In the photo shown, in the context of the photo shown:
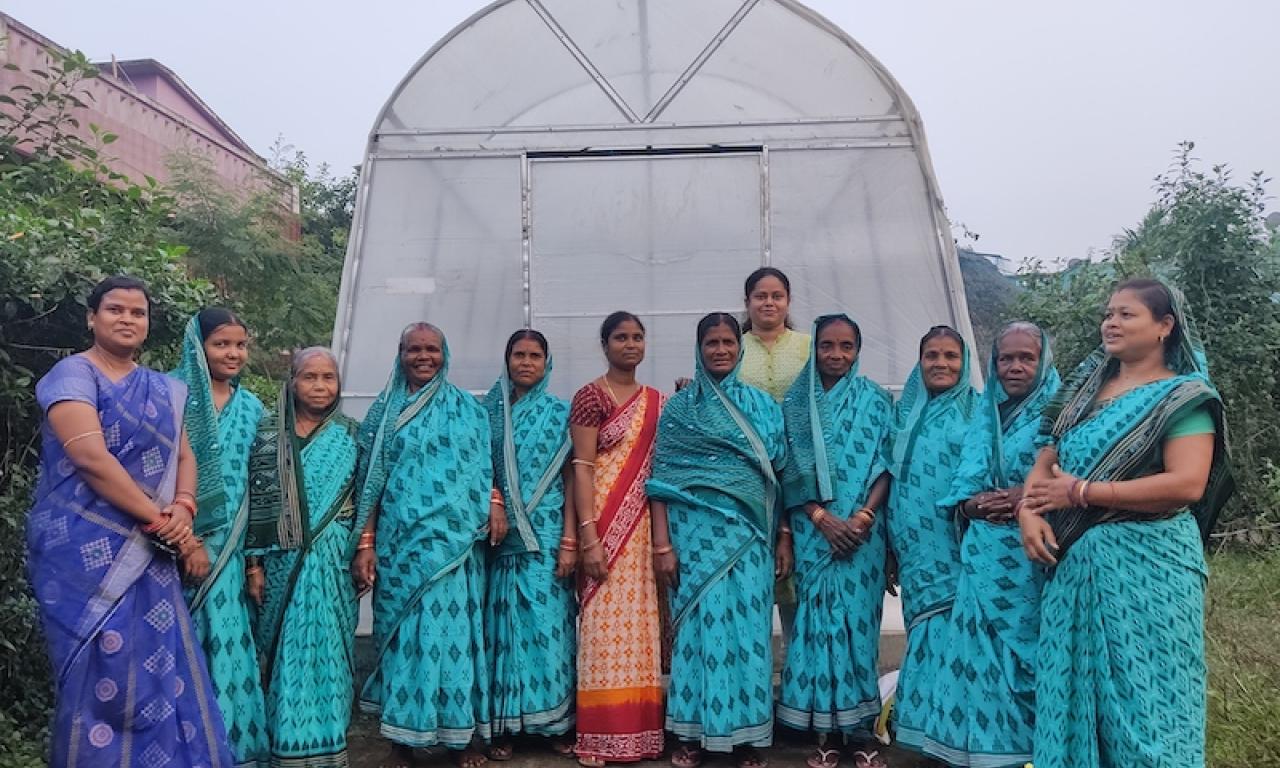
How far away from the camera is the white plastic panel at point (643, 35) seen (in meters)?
5.76

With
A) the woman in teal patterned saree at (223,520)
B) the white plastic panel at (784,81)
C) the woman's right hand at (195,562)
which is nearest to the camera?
the woman's right hand at (195,562)

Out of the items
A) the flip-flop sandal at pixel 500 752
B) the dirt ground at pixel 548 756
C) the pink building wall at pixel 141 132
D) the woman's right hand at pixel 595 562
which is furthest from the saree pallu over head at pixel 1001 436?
the pink building wall at pixel 141 132

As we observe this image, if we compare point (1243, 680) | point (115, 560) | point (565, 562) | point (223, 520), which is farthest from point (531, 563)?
point (1243, 680)

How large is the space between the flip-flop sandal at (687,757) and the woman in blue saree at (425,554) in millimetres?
660

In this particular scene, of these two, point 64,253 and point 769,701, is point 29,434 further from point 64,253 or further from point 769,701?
point 769,701

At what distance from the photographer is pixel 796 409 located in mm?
3391

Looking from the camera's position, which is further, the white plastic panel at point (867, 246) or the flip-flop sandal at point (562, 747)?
the white plastic panel at point (867, 246)

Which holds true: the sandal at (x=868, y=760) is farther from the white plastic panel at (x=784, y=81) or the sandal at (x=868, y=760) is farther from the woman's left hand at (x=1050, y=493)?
the white plastic panel at (x=784, y=81)

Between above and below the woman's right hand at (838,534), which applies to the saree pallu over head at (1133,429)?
above

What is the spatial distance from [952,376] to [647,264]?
7.96 feet

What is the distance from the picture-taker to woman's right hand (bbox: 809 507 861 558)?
3225 mm

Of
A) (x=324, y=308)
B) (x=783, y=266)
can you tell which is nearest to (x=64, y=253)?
(x=783, y=266)

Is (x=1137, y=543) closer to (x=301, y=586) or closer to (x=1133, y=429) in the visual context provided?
(x=1133, y=429)

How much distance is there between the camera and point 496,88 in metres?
5.68
